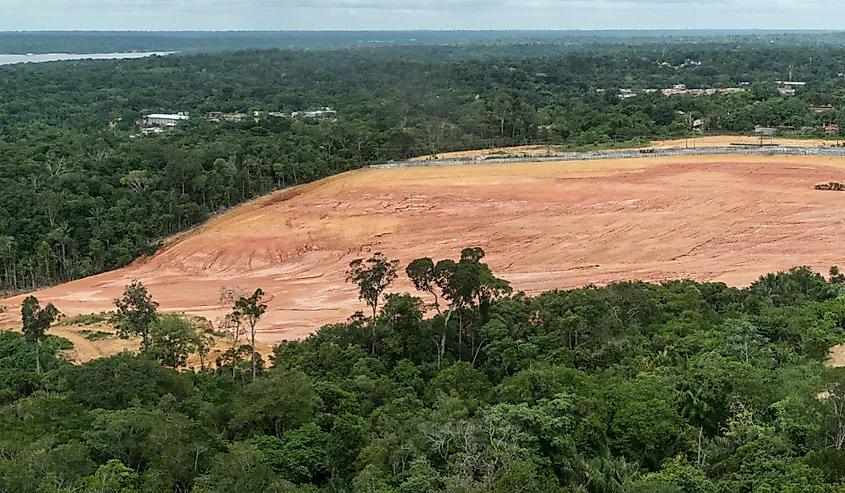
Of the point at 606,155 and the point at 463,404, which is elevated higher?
the point at 606,155

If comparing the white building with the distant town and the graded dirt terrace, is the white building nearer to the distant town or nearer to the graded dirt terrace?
the distant town

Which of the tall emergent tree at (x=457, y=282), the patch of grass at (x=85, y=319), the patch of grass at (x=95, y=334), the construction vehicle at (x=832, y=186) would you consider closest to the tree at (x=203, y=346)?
the patch of grass at (x=95, y=334)

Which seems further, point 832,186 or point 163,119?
point 163,119

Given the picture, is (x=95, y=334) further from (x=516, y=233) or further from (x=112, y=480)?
(x=516, y=233)

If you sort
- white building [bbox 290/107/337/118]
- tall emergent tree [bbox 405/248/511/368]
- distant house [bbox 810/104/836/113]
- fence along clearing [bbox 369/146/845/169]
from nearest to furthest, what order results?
tall emergent tree [bbox 405/248/511/368] < fence along clearing [bbox 369/146/845/169] < distant house [bbox 810/104/836/113] < white building [bbox 290/107/337/118]

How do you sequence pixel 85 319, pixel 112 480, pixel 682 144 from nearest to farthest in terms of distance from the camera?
1. pixel 112 480
2. pixel 85 319
3. pixel 682 144

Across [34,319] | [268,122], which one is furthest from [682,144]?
[34,319]

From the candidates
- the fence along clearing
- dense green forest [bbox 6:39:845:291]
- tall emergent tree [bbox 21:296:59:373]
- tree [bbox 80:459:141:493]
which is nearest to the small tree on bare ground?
tall emergent tree [bbox 21:296:59:373]
